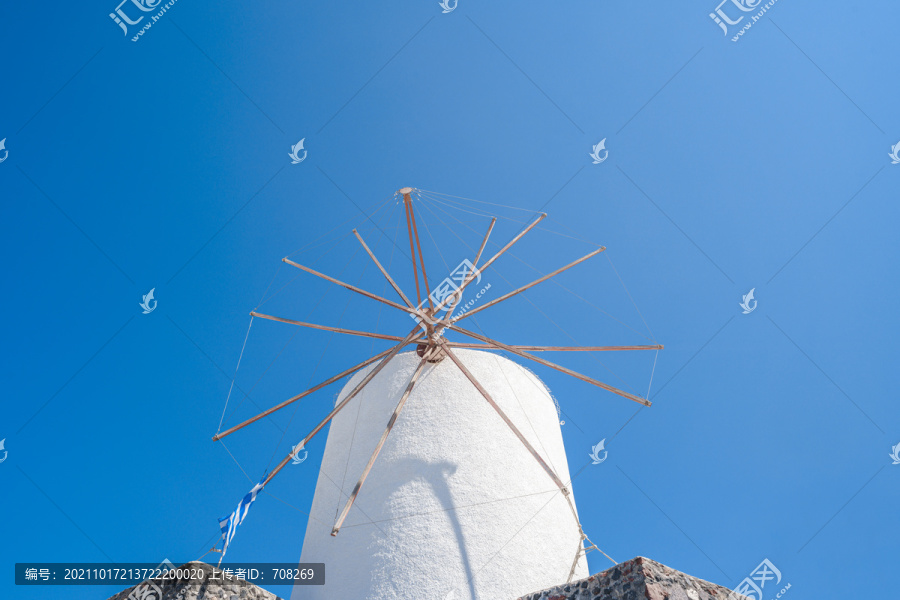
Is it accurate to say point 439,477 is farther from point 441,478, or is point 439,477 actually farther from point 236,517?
point 236,517

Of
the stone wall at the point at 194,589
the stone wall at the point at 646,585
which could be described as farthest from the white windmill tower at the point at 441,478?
the stone wall at the point at 646,585

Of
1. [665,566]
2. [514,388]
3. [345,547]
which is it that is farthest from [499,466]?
[665,566]

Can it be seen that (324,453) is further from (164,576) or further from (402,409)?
(164,576)

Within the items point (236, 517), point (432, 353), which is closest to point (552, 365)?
point (432, 353)

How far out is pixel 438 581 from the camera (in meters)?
8.20

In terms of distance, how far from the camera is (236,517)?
8.45 metres

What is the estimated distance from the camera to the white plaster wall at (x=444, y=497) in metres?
8.39

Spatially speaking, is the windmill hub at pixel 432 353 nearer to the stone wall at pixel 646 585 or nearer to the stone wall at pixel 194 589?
the stone wall at pixel 194 589

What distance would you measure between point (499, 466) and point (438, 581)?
196cm

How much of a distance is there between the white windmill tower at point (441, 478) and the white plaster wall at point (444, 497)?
0.06ft

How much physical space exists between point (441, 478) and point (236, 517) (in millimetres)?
2937

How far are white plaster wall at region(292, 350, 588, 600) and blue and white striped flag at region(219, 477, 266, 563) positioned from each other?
135cm

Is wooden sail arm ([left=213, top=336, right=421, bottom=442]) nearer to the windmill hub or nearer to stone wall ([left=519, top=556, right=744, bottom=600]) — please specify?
the windmill hub

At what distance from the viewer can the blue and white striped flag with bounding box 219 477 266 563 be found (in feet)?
26.9
